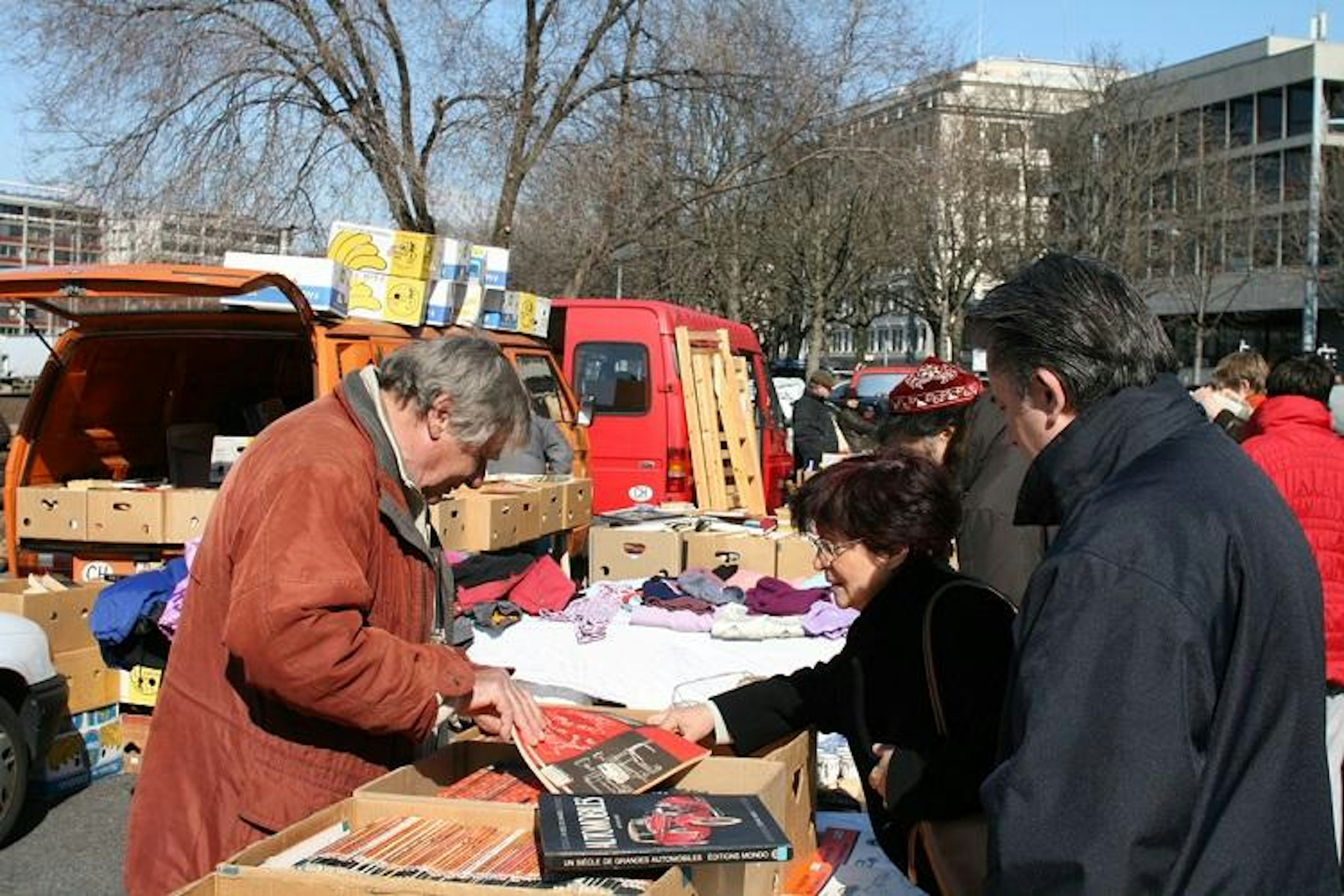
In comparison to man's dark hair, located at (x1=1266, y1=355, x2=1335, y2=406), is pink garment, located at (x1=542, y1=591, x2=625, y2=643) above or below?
→ below

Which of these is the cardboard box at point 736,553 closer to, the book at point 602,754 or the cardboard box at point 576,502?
the cardboard box at point 576,502

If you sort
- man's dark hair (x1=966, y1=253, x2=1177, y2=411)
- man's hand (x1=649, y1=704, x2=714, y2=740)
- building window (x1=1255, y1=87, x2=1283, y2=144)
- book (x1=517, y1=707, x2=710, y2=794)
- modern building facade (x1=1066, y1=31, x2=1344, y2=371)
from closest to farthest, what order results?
man's dark hair (x1=966, y1=253, x2=1177, y2=411) → book (x1=517, y1=707, x2=710, y2=794) → man's hand (x1=649, y1=704, x2=714, y2=740) → modern building facade (x1=1066, y1=31, x2=1344, y2=371) → building window (x1=1255, y1=87, x2=1283, y2=144)

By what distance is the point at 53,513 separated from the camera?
686 centimetres

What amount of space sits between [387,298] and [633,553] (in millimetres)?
1986

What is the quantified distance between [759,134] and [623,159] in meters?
2.40

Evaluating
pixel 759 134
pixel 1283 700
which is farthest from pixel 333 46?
pixel 1283 700

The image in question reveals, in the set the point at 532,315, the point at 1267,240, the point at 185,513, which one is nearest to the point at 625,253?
the point at 532,315

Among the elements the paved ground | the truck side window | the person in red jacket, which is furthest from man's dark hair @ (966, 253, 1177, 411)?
the truck side window

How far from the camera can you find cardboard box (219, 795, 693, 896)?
2225mm

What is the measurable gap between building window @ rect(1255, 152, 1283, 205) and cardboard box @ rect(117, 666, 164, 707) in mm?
48249

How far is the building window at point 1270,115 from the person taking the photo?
56.9m

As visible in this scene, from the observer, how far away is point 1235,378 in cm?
773

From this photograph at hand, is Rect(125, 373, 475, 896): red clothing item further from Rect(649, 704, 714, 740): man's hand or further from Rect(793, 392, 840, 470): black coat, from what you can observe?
Rect(793, 392, 840, 470): black coat

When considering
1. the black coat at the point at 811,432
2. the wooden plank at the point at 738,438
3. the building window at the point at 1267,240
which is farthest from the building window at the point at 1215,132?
the wooden plank at the point at 738,438
